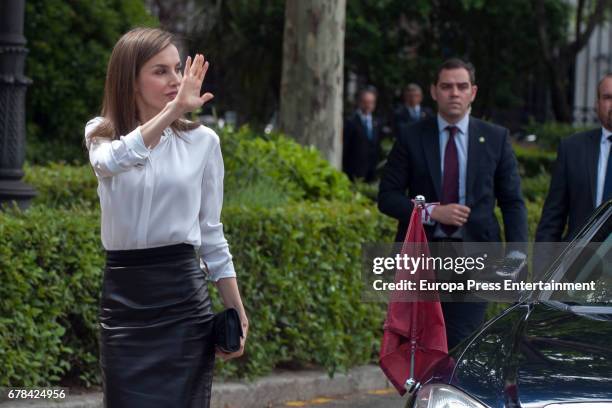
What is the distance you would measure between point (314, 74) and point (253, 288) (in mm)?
4153

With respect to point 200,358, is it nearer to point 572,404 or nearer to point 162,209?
point 162,209

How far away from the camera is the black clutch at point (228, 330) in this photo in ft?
14.0

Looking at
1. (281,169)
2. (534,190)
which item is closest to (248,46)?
(534,190)

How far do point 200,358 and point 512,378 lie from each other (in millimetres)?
1054

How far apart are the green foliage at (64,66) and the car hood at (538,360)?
8.31 m

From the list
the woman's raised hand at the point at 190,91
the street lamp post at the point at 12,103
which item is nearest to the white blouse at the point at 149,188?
the woman's raised hand at the point at 190,91

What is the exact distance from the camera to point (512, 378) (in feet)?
13.2

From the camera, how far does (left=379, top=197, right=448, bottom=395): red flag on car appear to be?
5.54 meters

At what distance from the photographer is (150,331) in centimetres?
419

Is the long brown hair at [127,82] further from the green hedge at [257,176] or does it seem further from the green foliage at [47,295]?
the green hedge at [257,176]

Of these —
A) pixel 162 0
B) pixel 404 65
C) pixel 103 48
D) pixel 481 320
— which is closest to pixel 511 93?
pixel 404 65

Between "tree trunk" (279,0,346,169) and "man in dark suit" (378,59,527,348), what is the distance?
16.0 feet

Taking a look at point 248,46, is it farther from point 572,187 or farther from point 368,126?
point 572,187

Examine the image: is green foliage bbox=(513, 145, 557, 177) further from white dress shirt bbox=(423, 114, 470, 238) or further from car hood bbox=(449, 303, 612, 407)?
car hood bbox=(449, 303, 612, 407)
